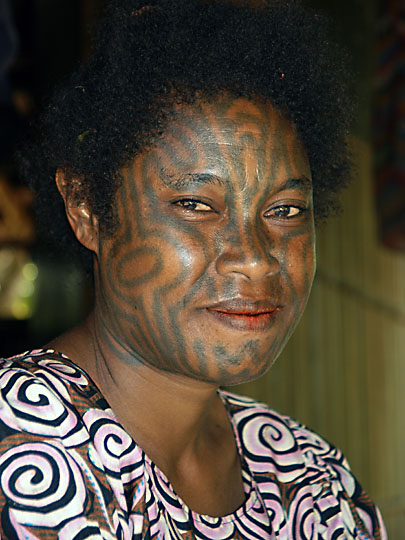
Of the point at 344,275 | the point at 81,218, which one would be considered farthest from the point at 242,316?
the point at 344,275

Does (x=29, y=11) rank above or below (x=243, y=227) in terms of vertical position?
above

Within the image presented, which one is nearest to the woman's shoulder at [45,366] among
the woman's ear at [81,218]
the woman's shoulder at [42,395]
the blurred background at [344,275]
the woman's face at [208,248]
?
the woman's shoulder at [42,395]

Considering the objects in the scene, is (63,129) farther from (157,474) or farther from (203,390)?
(157,474)

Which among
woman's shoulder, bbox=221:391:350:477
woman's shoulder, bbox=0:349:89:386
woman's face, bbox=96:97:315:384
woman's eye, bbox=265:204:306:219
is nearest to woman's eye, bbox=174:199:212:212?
woman's face, bbox=96:97:315:384

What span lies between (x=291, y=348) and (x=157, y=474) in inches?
89.9

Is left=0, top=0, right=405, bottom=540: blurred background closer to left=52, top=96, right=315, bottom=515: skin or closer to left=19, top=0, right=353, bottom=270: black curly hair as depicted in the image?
left=19, top=0, right=353, bottom=270: black curly hair

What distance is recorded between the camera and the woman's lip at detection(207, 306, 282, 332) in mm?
1501

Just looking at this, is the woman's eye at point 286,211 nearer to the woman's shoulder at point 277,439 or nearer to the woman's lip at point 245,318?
the woman's lip at point 245,318

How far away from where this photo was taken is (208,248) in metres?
1.51

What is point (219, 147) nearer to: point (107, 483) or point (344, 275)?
point (107, 483)

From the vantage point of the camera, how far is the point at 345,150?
1979 mm

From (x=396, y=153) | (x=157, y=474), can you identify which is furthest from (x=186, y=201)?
(x=396, y=153)

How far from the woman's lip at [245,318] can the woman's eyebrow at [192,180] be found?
0.25 meters

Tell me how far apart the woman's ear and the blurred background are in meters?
1.31
